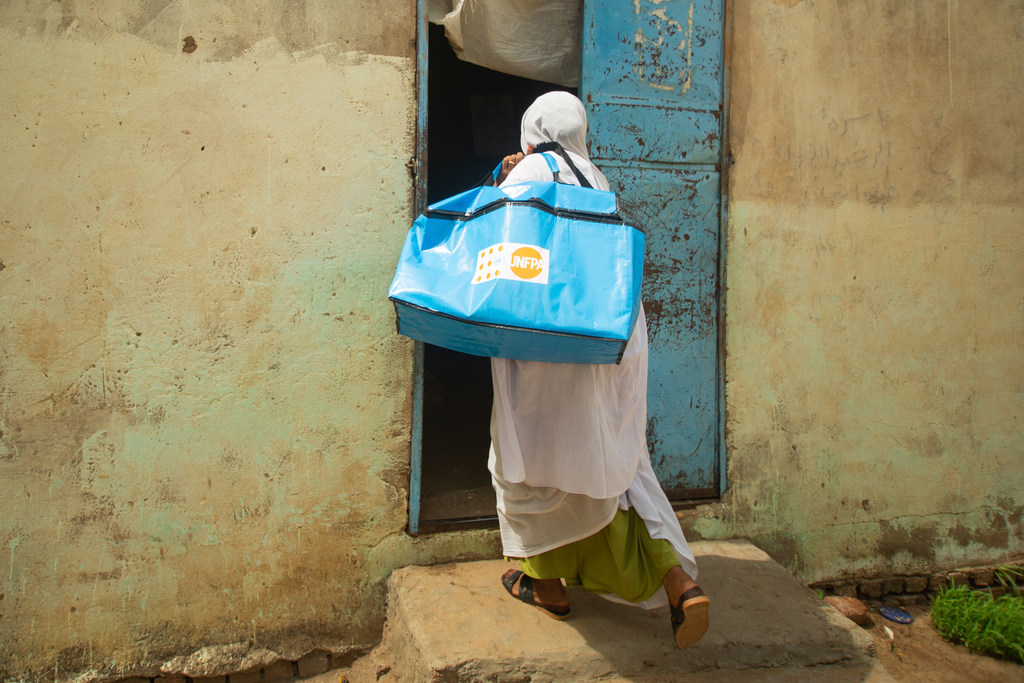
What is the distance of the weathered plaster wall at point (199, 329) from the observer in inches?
88.7

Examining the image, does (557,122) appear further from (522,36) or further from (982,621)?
(982,621)

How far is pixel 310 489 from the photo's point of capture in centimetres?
247

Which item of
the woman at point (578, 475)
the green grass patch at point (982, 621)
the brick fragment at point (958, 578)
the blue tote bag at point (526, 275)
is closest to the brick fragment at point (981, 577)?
the brick fragment at point (958, 578)

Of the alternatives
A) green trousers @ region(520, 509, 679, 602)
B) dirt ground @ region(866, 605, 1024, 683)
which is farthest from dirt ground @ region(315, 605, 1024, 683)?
green trousers @ region(520, 509, 679, 602)

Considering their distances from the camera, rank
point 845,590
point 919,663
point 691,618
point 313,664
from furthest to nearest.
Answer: point 845,590 < point 919,663 < point 313,664 < point 691,618

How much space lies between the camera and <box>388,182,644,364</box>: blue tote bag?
167 cm

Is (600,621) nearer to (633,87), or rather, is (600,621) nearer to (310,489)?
(310,489)

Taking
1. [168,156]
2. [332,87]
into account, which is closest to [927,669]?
[332,87]

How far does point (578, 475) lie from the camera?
203 cm

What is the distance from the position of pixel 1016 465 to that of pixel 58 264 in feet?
14.3

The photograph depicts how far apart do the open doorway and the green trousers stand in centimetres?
101

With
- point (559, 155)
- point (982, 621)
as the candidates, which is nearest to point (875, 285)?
point (982, 621)

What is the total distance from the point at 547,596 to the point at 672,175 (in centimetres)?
181

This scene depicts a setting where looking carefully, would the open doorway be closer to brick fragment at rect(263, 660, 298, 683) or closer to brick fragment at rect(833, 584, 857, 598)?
brick fragment at rect(263, 660, 298, 683)
